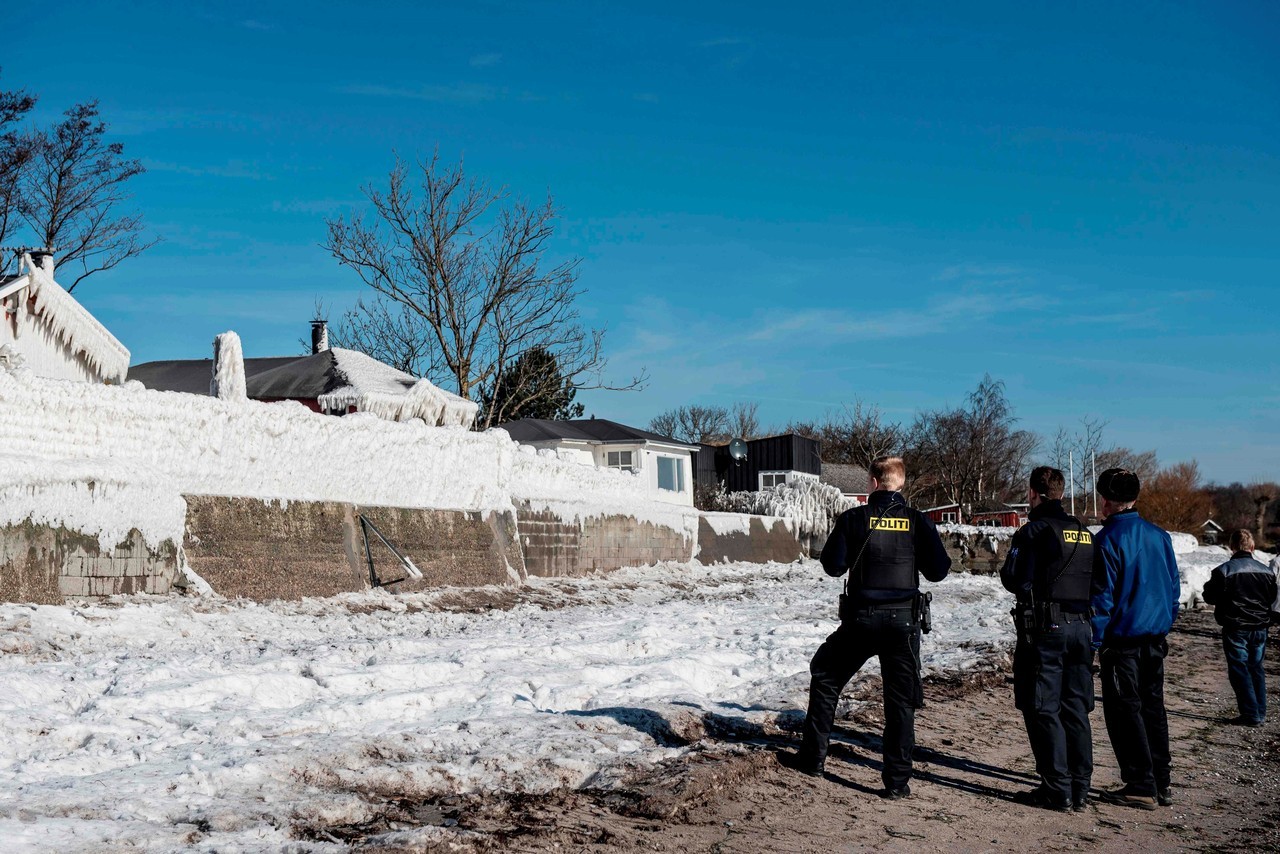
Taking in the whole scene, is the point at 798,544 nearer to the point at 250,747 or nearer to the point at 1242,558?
the point at 1242,558

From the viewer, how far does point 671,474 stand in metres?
40.8

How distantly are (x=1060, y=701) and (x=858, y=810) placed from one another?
1291mm

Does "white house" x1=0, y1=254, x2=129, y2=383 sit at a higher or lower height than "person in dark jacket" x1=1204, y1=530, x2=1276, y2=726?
higher

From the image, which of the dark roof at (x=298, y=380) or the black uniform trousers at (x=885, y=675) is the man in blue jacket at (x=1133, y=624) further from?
the dark roof at (x=298, y=380)

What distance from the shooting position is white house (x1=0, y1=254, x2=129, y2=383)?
60.3 feet

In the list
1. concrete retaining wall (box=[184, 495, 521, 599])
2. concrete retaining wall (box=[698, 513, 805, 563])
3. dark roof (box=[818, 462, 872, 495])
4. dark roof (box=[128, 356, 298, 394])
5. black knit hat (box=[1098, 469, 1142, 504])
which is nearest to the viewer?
black knit hat (box=[1098, 469, 1142, 504])

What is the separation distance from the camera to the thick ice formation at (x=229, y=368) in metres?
15.6

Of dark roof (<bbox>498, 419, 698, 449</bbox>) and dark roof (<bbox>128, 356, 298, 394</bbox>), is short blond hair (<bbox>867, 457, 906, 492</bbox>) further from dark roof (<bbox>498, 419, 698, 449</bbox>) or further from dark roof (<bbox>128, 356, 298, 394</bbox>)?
Answer: dark roof (<bbox>498, 419, 698, 449</bbox>)

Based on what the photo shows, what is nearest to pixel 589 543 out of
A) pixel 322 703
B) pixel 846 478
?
pixel 322 703

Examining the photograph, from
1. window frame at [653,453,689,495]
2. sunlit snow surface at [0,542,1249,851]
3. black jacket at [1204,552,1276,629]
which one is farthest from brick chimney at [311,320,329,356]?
black jacket at [1204,552,1276,629]

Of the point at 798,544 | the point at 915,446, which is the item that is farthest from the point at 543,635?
the point at 915,446

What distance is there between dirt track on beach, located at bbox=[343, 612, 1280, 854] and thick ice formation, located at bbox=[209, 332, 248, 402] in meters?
10.4

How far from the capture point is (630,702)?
26.3ft

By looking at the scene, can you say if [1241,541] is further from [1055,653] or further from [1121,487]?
[1055,653]
